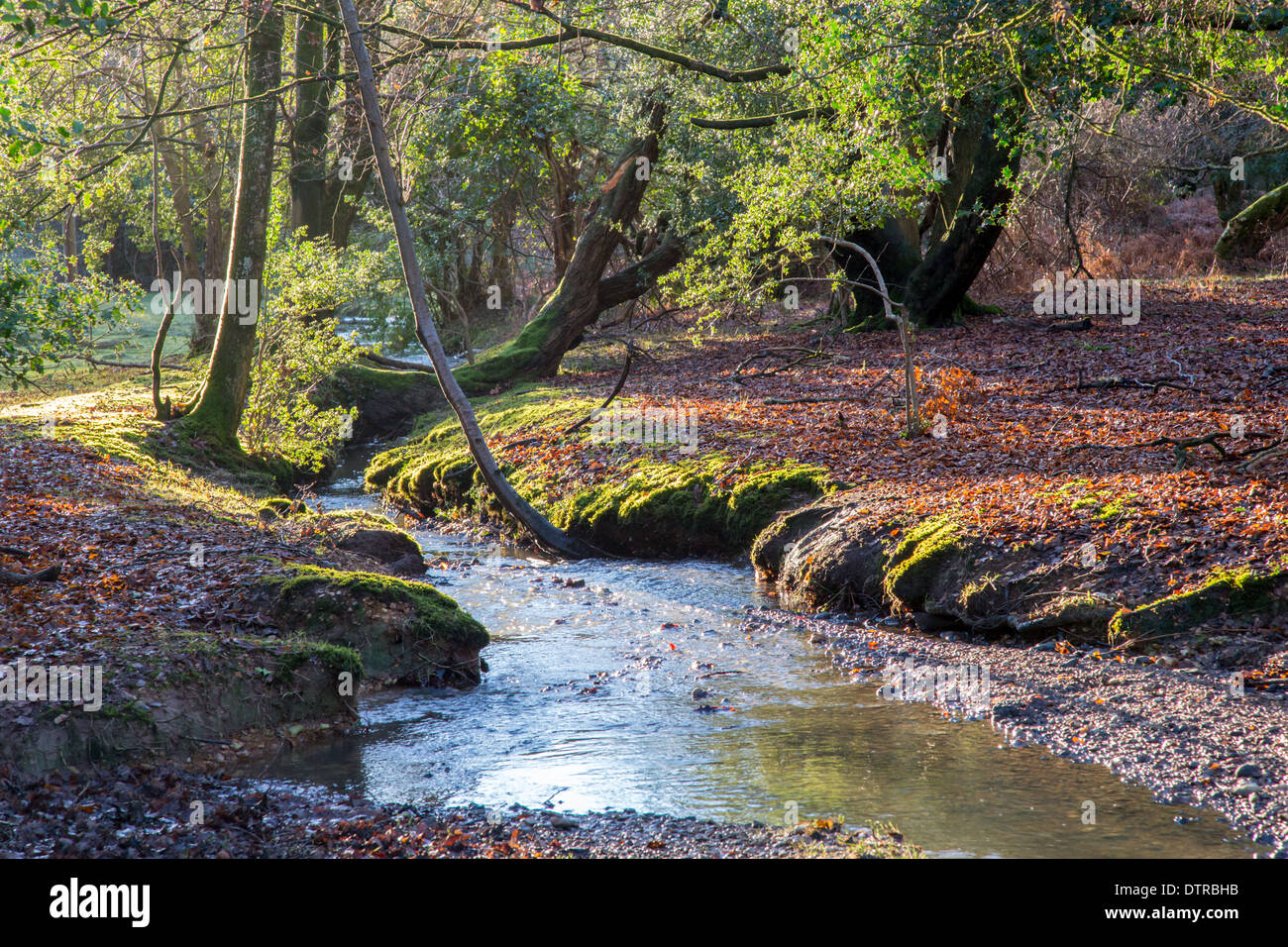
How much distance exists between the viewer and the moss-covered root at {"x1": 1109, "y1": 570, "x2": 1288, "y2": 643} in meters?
6.81

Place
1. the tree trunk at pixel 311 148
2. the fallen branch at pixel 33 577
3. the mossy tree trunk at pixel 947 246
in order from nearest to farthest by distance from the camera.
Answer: the fallen branch at pixel 33 577 < the tree trunk at pixel 311 148 < the mossy tree trunk at pixel 947 246

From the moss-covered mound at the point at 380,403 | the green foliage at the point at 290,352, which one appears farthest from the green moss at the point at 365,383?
the green foliage at the point at 290,352

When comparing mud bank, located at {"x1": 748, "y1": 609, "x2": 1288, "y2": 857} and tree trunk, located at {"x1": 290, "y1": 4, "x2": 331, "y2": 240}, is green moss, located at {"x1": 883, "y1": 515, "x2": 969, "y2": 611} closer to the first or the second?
mud bank, located at {"x1": 748, "y1": 609, "x2": 1288, "y2": 857}

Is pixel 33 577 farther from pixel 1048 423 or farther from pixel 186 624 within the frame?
pixel 1048 423

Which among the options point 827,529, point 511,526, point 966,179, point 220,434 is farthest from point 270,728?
point 966,179

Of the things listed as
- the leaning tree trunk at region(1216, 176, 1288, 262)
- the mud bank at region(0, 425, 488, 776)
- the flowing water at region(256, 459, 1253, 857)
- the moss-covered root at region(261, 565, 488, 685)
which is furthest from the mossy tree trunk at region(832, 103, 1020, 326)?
the moss-covered root at region(261, 565, 488, 685)

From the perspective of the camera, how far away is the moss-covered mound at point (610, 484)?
1105 cm

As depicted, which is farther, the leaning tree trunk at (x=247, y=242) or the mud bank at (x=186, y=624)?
the leaning tree trunk at (x=247, y=242)

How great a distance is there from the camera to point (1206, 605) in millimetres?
6973
